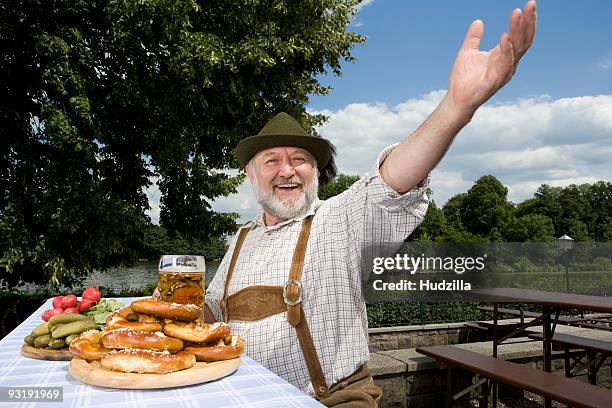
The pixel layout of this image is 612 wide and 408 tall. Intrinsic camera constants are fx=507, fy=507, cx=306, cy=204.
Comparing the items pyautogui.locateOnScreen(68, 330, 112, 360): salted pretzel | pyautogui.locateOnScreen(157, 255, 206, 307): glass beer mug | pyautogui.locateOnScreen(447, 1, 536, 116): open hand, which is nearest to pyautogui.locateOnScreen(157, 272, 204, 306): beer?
pyautogui.locateOnScreen(157, 255, 206, 307): glass beer mug

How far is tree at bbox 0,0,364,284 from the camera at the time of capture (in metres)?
7.54

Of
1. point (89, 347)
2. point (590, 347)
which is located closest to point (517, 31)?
point (89, 347)

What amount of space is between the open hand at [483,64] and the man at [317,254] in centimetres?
2

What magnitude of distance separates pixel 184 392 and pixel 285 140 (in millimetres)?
1515

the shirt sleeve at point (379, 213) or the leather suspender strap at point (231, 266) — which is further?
the leather suspender strap at point (231, 266)

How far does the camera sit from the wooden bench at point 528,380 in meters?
3.49

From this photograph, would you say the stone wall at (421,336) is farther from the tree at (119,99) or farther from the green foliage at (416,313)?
the tree at (119,99)

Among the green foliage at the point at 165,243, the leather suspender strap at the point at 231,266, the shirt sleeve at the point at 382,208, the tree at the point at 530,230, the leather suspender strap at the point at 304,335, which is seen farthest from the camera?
the tree at the point at 530,230

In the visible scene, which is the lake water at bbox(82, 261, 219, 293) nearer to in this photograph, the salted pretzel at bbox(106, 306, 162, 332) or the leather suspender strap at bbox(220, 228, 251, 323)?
the leather suspender strap at bbox(220, 228, 251, 323)

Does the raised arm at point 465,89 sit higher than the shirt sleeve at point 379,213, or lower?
higher

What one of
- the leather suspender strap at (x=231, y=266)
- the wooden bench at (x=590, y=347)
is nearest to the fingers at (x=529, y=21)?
the leather suspender strap at (x=231, y=266)

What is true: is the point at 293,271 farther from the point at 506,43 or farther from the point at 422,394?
the point at 422,394

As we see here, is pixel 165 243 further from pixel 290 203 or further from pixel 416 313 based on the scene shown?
pixel 290 203

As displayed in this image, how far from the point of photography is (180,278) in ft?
6.26
